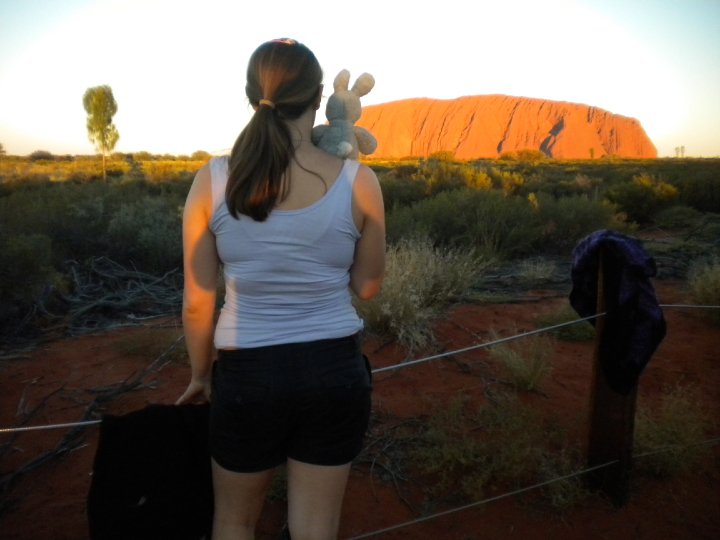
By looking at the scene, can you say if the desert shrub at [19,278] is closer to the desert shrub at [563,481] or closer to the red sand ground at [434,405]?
the red sand ground at [434,405]

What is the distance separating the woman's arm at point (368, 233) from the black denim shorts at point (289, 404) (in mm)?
189

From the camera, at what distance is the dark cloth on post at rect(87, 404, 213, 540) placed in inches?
56.4

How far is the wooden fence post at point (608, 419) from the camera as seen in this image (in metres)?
2.49

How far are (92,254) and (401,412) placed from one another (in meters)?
5.78

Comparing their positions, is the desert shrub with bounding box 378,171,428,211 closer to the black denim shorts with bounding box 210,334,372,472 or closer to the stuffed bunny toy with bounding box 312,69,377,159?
the stuffed bunny toy with bounding box 312,69,377,159

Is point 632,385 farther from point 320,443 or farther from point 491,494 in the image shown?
point 320,443

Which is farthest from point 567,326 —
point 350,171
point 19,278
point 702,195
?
point 702,195

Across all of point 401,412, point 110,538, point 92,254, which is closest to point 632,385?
point 401,412

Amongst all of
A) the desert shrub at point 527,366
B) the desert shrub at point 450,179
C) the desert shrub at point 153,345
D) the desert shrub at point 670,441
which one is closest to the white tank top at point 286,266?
the desert shrub at point 670,441

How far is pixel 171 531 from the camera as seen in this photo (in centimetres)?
148

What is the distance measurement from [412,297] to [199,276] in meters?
3.56

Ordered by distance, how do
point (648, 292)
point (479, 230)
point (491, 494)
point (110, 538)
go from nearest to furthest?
point (110, 538), point (648, 292), point (491, 494), point (479, 230)

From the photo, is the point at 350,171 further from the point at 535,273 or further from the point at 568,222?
the point at 568,222

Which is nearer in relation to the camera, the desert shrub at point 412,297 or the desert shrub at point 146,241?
the desert shrub at point 412,297
